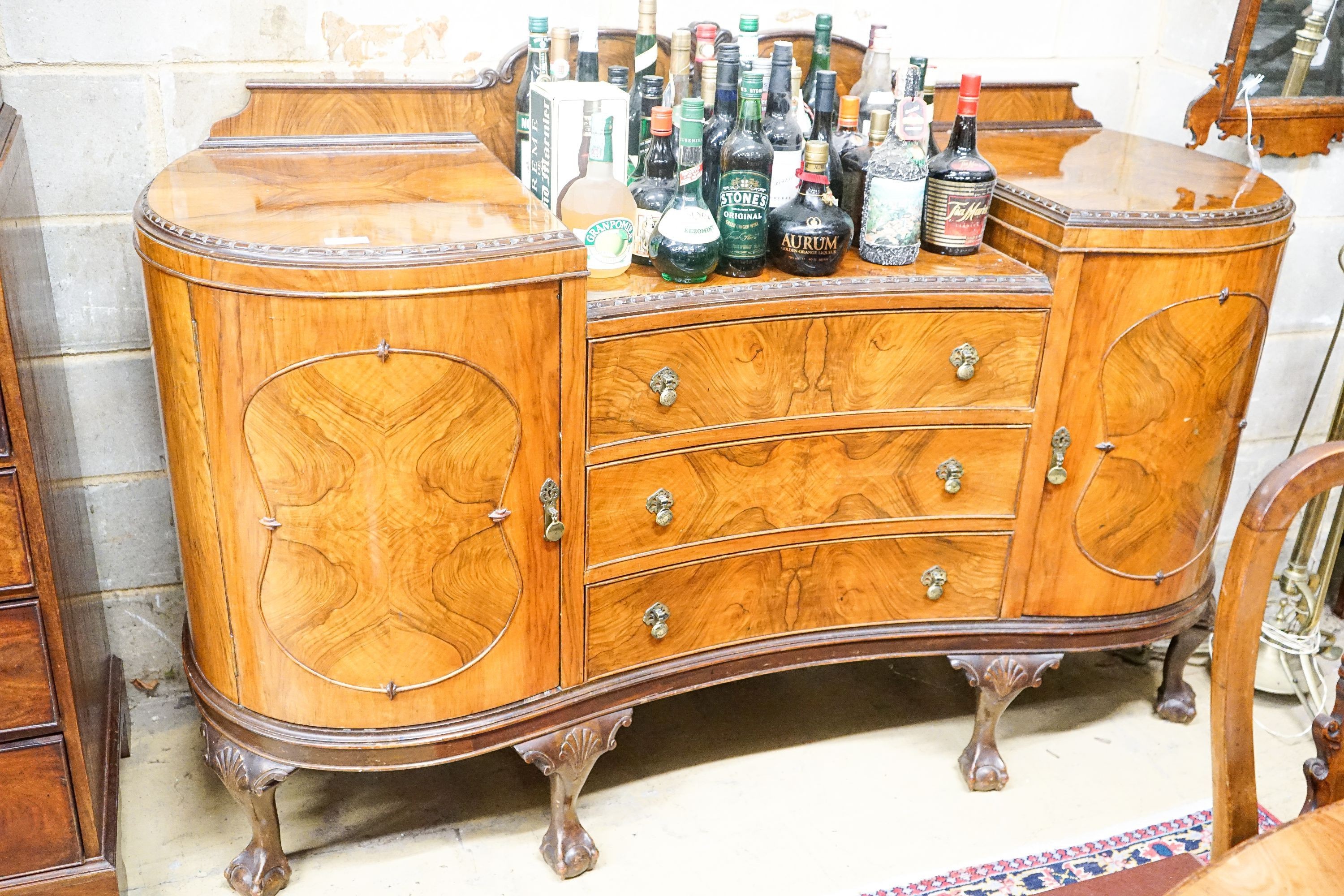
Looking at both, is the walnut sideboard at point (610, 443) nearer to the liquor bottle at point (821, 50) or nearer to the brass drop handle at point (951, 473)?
the brass drop handle at point (951, 473)

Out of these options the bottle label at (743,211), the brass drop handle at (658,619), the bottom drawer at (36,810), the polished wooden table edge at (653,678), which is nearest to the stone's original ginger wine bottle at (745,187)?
the bottle label at (743,211)

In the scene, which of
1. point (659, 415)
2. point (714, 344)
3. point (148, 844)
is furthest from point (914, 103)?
point (148, 844)

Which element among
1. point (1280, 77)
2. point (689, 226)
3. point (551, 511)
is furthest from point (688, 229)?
point (1280, 77)

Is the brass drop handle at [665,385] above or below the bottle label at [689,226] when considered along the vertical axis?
below

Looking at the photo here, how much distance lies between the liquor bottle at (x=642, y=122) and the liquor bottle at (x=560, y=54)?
0.13 meters

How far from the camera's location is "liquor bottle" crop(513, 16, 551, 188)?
1.97 m

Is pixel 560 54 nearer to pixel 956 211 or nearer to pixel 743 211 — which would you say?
pixel 743 211

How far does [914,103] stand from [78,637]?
1.58m

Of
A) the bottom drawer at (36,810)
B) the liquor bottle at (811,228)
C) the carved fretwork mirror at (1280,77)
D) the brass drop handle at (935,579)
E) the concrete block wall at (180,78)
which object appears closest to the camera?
the bottom drawer at (36,810)

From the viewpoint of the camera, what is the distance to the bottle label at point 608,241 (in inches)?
70.4

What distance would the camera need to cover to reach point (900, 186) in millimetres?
1896

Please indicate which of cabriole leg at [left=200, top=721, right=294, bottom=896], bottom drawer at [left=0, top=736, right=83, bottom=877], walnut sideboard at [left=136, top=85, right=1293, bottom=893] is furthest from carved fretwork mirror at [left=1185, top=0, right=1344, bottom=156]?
bottom drawer at [left=0, top=736, right=83, bottom=877]

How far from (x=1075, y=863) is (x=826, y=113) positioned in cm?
136

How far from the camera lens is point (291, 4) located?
2.00m
